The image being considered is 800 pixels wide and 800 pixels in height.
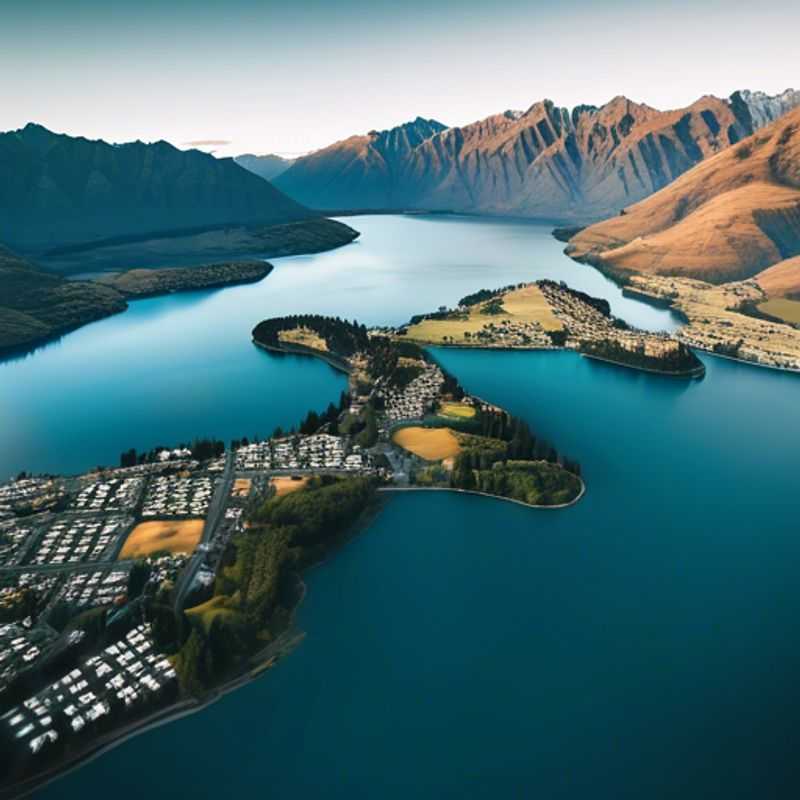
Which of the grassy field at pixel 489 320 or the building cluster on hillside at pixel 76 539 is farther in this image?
the grassy field at pixel 489 320

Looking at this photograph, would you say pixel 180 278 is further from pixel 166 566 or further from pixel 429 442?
pixel 166 566

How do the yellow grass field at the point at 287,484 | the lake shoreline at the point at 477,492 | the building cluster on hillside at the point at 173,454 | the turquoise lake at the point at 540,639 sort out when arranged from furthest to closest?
the building cluster on hillside at the point at 173,454 < the lake shoreline at the point at 477,492 < the yellow grass field at the point at 287,484 < the turquoise lake at the point at 540,639

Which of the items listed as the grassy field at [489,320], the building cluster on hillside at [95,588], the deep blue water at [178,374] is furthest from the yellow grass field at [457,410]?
the building cluster on hillside at [95,588]

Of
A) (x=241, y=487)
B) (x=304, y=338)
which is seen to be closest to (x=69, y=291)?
(x=304, y=338)

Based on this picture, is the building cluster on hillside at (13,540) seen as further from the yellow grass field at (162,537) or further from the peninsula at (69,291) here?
the peninsula at (69,291)

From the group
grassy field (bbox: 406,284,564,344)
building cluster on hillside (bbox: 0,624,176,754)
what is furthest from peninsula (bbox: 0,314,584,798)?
grassy field (bbox: 406,284,564,344)

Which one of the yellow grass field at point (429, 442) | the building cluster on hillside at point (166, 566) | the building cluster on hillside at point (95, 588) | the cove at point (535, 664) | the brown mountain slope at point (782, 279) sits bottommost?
the cove at point (535, 664)

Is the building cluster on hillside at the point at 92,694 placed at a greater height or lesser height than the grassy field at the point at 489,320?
lesser
